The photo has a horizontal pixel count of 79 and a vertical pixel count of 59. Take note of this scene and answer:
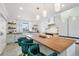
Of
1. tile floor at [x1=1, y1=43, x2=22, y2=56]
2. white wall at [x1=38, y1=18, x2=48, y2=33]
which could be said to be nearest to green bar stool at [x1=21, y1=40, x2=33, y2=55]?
tile floor at [x1=1, y1=43, x2=22, y2=56]

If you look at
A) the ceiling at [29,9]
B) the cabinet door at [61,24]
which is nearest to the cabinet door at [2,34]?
the ceiling at [29,9]

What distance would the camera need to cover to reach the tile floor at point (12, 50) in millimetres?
2049

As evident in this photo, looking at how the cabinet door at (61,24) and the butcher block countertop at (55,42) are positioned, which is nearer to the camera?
the butcher block countertop at (55,42)

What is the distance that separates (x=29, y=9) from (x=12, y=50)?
0.73 meters

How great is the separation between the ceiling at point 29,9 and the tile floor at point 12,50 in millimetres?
476

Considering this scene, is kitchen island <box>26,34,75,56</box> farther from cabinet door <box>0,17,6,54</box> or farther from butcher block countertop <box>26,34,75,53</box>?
cabinet door <box>0,17,6,54</box>

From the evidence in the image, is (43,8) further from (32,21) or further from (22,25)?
(22,25)

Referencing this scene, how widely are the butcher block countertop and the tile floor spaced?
12.3 inches

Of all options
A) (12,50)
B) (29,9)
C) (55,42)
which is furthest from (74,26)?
(12,50)

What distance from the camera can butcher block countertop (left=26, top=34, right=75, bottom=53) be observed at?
201 centimetres

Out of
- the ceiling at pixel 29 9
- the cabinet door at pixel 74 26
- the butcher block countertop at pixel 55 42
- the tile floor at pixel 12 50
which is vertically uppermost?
the ceiling at pixel 29 9

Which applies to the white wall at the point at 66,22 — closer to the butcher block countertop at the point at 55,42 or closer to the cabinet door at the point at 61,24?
the cabinet door at the point at 61,24

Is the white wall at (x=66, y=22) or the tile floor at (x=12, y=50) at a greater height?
the white wall at (x=66, y=22)

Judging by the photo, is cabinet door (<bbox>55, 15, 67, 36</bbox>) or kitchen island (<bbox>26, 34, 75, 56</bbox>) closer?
kitchen island (<bbox>26, 34, 75, 56</bbox>)
